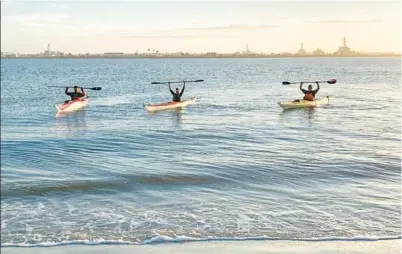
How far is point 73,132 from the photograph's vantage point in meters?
30.0

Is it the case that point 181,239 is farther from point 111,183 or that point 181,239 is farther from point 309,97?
point 309,97

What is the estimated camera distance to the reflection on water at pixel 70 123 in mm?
30252

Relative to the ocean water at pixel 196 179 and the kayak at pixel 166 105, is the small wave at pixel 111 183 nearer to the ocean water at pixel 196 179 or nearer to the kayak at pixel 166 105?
the ocean water at pixel 196 179

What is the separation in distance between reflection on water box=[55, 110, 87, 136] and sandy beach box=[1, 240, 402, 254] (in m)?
20.1

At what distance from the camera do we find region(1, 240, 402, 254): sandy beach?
988 centimetres

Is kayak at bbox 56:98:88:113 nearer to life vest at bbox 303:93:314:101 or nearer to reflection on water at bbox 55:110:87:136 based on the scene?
reflection on water at bbox 55:110:87:136

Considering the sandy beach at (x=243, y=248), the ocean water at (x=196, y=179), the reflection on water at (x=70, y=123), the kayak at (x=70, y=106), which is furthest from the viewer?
the kayak at (x=70, y=106)

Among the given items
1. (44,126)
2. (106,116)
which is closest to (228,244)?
(44,126)

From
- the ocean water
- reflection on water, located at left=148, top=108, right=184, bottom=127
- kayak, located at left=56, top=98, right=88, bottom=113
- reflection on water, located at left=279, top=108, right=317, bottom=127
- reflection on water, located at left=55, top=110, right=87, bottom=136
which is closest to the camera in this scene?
the ocean water

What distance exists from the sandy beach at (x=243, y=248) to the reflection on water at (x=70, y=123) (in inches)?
790

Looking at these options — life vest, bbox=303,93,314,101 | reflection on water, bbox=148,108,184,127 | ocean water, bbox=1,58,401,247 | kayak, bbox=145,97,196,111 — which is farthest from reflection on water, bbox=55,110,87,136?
life vest, bbox=303,93,314,101

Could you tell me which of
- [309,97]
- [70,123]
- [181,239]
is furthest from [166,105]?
[181,239]

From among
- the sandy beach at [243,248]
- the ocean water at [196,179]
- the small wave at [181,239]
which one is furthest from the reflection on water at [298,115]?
the sandy beach at [243,248]

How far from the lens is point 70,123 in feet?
113
